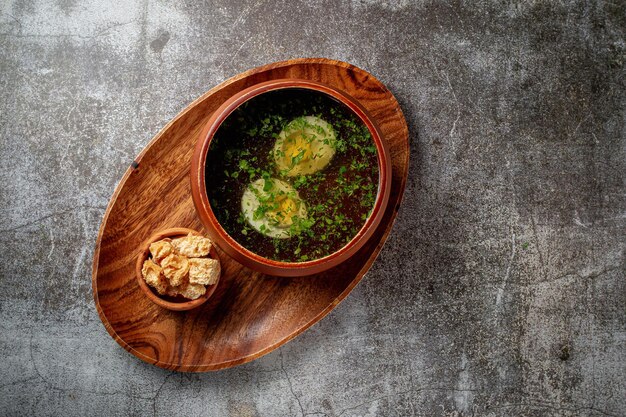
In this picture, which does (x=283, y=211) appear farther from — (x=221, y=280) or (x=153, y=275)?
(x=153, y=275)

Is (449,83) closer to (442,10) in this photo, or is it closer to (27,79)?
(442,10)

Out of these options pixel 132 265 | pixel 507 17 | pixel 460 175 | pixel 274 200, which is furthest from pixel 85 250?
pixel 507 17

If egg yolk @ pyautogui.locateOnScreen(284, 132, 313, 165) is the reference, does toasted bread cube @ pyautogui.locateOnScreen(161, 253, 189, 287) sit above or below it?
below

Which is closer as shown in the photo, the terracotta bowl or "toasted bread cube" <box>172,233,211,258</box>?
the terracotta bowl

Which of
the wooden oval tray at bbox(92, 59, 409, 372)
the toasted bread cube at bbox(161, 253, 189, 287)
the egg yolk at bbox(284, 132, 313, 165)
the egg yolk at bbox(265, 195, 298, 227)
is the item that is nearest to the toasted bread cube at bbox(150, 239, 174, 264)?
the toasted bread cube at bbox(161, 253, 189, 287)

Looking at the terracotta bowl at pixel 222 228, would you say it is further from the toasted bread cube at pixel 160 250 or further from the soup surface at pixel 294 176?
the toasted bread cube at pixel 160 250

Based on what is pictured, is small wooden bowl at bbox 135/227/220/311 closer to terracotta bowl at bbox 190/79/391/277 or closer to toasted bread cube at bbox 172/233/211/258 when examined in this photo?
toasted bread cube at bbox 172/233/211/258

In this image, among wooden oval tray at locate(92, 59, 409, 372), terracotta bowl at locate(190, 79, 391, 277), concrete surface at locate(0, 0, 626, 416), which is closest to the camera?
terracotta bowl at locate(190, 79, 391, 277)
